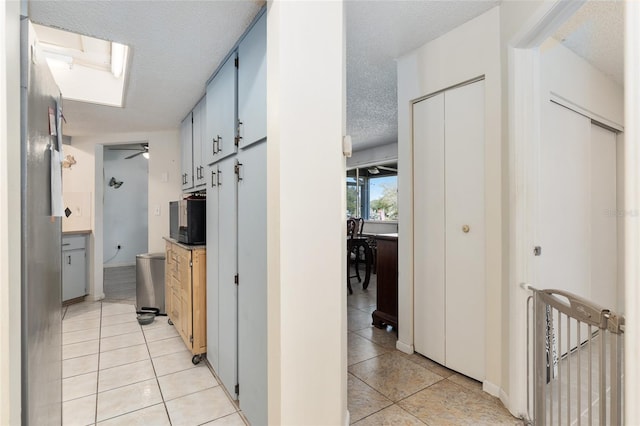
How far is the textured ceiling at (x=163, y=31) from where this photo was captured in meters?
1.56

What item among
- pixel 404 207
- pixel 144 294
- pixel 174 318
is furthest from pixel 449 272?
pixel 144 294

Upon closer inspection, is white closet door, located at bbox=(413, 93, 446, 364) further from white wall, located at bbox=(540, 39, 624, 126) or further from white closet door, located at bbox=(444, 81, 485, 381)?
white wall, located at bbox=(540, 39, 624, 126)

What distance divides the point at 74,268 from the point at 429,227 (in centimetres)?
410

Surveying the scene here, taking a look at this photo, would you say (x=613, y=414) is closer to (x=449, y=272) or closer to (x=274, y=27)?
(x=449, y=272)

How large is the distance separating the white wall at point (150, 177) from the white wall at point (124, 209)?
2259 mm

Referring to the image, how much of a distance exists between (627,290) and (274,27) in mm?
1474

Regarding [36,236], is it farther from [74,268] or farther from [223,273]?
[74,268]

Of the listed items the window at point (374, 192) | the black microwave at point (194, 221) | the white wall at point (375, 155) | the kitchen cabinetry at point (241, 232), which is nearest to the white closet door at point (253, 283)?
the kitchen cabinetry at point (241, 232)

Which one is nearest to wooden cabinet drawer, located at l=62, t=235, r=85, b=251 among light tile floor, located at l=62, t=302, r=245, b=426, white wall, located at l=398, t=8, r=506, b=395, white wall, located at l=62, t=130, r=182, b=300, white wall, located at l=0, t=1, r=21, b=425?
white wall, located at l=62, t=130, r=182, b=300

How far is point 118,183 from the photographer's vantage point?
6234 mm

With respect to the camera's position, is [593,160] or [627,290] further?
[593,160]

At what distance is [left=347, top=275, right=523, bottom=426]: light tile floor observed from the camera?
1673 mm

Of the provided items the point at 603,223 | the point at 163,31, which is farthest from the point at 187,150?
the point at 603,223

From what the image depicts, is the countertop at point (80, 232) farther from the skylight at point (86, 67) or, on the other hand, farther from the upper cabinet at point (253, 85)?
the upper cabinet at point (253, 85)
